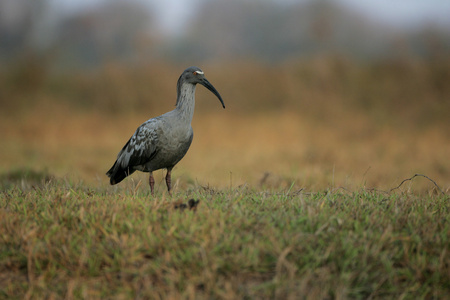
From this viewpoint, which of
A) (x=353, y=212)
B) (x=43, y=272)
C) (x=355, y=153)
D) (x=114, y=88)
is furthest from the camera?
(x=114, y=88)

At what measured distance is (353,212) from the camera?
3.95 meters

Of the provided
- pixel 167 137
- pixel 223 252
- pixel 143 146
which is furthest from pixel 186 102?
pixel 223 252

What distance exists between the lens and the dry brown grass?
1313 centimetres

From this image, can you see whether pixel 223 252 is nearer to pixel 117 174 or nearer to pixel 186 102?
pixel 186 102

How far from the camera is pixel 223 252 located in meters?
3.30

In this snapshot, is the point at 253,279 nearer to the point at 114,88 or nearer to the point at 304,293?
the point at 304,293

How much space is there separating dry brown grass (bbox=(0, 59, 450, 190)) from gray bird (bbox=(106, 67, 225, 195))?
6.09 metres

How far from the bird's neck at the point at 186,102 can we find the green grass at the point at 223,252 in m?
1.81

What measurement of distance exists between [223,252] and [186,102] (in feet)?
9.21

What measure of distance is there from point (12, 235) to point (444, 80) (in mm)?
17899

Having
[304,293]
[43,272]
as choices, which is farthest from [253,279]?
[43,272]

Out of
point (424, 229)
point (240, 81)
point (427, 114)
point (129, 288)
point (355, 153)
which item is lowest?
point (129, 288)

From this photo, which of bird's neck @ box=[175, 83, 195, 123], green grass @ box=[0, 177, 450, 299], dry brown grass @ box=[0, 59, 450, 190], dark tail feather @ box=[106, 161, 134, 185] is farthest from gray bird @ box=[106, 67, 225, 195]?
dry brown grass @ box=[0, 59, 450, 190]

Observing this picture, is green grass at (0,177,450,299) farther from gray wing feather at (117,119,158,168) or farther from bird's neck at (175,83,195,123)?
bird's neck at (175,83,195,123)
